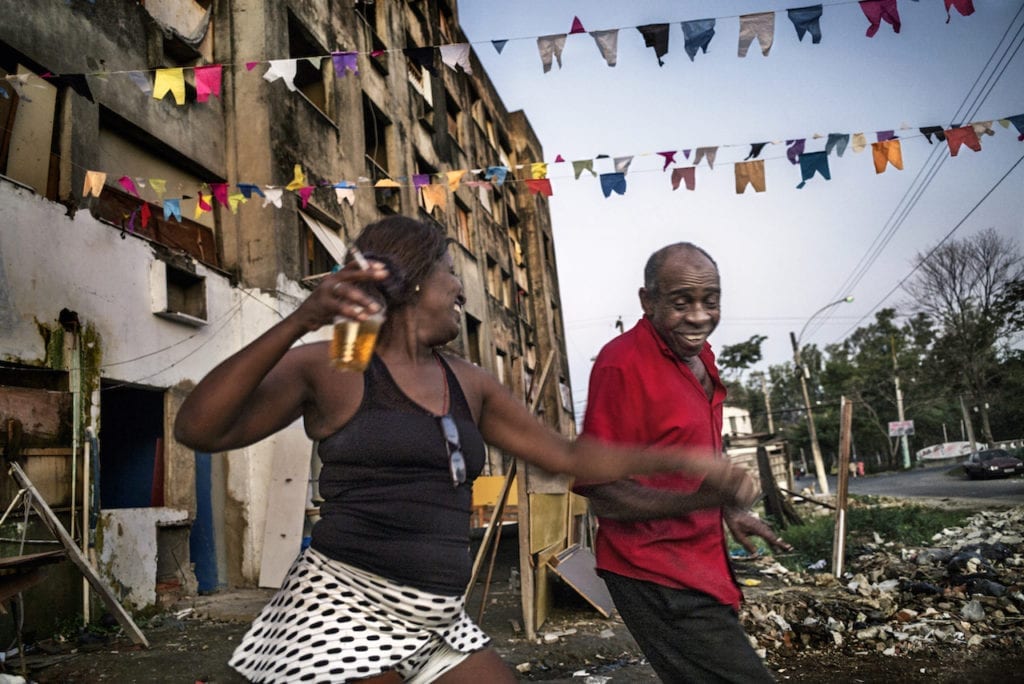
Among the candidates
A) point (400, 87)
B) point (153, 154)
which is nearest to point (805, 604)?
point (153, 154)

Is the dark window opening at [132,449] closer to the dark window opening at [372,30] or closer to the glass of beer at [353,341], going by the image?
the glass of beer at [353,341]

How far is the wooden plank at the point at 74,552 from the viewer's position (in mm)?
5508

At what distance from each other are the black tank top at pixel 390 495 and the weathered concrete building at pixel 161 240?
4456 mm

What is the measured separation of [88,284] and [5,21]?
2665 mm

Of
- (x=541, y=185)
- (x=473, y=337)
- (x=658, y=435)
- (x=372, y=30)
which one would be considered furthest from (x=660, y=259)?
(x=473, y=337)

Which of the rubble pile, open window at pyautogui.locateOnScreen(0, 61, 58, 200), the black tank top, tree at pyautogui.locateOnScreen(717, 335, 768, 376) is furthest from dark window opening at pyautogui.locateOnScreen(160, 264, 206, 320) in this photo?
tree at pyautogui.locateOnScreen(717, 335, 768, 376)

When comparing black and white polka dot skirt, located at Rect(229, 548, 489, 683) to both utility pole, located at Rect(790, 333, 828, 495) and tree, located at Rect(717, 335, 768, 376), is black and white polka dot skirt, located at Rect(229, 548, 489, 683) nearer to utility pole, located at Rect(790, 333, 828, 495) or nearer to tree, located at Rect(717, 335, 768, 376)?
utility pole, located at Rect(790, 333, 828, 495)

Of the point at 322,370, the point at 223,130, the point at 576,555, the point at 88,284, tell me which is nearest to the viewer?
the point at 322,370

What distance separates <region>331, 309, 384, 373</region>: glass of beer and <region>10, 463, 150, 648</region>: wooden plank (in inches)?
206

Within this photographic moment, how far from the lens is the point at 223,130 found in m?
11.3

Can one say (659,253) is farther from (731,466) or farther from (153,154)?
(153,154)

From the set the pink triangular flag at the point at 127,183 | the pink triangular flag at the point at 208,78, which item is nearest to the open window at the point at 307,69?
the pink triangular flag at the point at 127,183

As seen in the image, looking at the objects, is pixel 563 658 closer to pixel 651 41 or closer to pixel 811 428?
pixel 651 41

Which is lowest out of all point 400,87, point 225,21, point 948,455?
point 948,455
